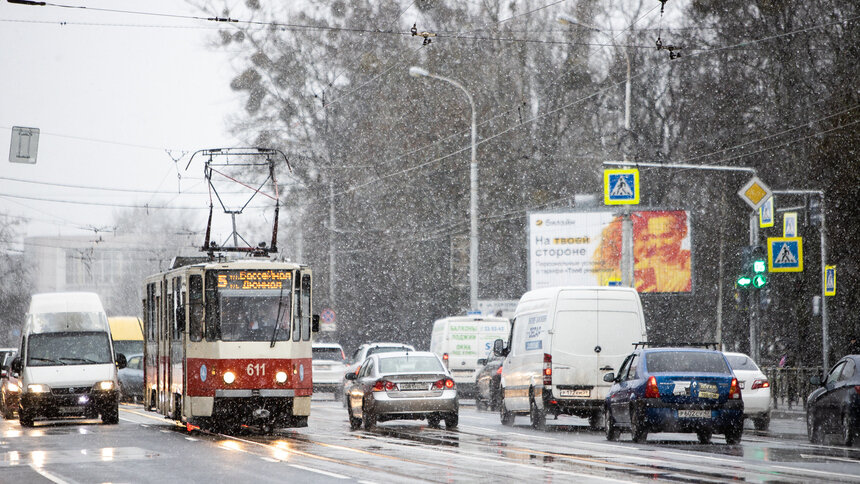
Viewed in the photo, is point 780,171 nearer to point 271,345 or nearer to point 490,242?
point 490,242

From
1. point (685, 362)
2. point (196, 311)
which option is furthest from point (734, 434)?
point (196, 311)

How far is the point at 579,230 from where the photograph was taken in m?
46.8

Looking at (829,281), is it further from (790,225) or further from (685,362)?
(685,362)

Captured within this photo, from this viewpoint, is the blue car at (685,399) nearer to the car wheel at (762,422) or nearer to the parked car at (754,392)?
the parked car at (754,392)

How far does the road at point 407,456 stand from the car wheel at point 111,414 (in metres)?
1.30

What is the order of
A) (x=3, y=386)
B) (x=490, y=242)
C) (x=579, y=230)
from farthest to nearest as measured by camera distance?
(x=490, y=242) → (x=579, y=230) → (x=3, y=386)

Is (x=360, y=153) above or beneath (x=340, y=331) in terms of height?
above

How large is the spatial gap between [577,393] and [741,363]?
10.1 feet

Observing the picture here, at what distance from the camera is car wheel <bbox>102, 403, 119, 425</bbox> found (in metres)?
26.9

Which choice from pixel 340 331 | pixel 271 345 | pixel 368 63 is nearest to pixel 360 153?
pixel 368 63

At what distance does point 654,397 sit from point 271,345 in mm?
6249

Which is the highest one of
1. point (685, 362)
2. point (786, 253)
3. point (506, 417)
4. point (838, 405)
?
point (786, 253)

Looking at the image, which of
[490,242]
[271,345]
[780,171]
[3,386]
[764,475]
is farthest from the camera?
[490,242]

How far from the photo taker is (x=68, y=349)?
91.2ft
